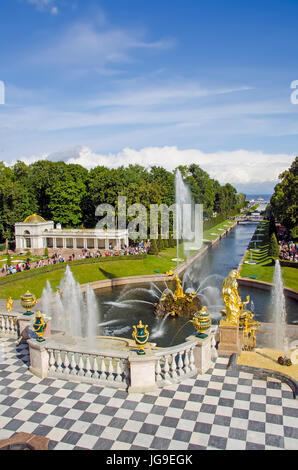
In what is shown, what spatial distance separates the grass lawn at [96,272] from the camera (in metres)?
38.2

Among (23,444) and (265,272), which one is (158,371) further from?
(265,272)

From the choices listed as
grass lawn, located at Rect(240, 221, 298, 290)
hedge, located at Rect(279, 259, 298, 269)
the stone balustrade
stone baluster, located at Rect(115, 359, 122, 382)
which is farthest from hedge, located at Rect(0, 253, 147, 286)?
stone baluster, located at Rect(115, 359, 122, 382)

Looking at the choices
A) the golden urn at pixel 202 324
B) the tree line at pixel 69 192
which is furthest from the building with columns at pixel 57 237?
the golden urn at pixel 202 324

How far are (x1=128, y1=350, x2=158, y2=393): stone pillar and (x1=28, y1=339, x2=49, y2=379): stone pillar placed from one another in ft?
11.0

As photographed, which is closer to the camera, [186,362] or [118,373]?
[118,373]

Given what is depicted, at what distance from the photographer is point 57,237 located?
68250 millimetres

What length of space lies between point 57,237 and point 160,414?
5962 centimetres

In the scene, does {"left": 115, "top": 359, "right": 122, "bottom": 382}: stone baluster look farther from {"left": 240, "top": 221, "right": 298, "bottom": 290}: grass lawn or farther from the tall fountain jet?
{"left": 240, "top": 221, "right": 298, "bottom": 290}: grass lawn

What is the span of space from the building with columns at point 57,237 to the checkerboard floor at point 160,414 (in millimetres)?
51029

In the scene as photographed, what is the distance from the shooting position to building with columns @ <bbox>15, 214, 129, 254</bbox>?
212 ft

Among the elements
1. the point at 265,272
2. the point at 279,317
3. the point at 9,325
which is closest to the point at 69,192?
the point at 265,272
